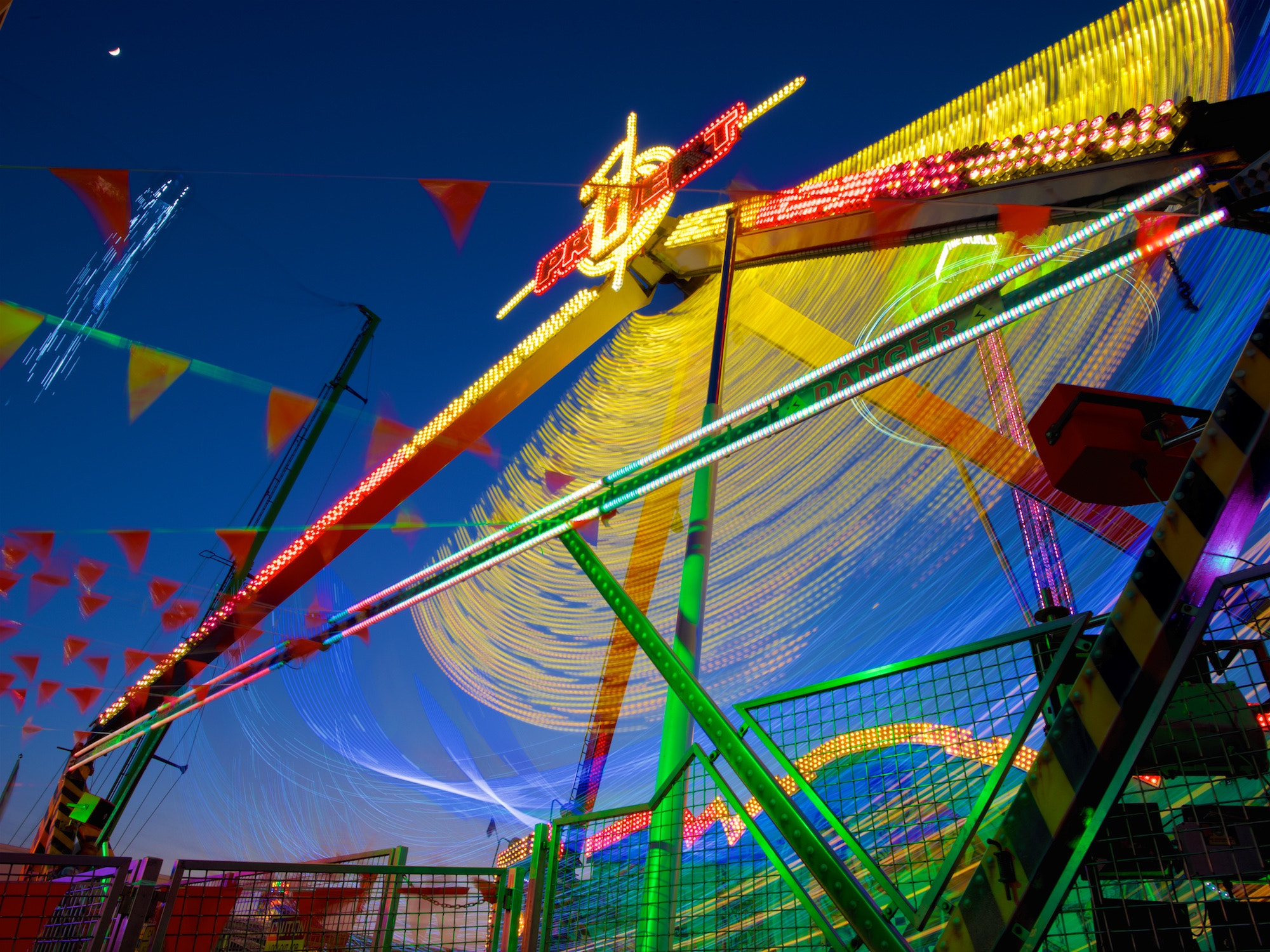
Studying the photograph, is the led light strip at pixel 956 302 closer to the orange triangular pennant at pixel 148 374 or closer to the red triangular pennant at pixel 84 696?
the orange triangular pennant at pixel 148 374

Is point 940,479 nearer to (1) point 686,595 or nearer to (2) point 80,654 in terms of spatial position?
(1) point 686,595

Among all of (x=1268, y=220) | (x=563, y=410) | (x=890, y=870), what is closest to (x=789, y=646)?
(x=563, y=410)

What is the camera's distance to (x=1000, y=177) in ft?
14.5

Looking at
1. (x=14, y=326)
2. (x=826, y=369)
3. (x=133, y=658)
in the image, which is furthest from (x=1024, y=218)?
(x=133, y=658)

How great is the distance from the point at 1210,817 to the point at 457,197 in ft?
15.9

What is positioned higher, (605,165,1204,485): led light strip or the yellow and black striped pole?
(605,165,1204,485): led light strip

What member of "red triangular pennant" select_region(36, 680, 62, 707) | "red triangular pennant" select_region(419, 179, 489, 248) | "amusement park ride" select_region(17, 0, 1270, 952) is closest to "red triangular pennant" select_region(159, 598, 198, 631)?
"red triangular pennant" select_region(36, 680, 62, 707)

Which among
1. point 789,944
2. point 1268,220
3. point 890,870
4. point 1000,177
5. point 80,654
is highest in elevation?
point 1000,177

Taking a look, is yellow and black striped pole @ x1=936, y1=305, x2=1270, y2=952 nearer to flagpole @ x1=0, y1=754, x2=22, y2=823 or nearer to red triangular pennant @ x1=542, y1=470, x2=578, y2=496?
red triangular pennant @ x1=542, y1=470, x2=578, y2=496

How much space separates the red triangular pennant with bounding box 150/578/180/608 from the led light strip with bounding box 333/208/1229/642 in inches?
192

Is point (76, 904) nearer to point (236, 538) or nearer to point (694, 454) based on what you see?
point (694, 454)

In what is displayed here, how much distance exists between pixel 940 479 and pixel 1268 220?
16.8 feet

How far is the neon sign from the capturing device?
268 inches

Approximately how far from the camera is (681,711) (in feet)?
14.2
